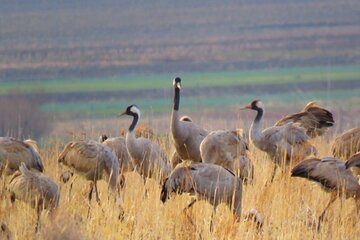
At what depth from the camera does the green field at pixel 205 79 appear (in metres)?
37.5

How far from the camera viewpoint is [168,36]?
172 ft

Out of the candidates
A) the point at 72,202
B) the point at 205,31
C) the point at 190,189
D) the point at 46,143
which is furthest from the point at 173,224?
the point at 205,31

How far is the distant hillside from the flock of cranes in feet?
72.4

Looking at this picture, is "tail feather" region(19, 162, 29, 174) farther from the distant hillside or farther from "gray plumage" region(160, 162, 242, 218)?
the distant hillside

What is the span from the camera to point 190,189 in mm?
12453

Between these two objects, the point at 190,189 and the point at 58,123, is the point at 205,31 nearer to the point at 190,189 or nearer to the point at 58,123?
the point at 58,123

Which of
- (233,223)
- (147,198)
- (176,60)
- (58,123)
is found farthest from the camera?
(176,60)

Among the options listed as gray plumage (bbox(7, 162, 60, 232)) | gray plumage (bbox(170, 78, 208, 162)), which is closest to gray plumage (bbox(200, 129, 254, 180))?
gray plumage (bbox(170, 78, 208, 162))

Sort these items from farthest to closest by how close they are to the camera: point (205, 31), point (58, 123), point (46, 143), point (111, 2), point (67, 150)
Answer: point (111, 2), point (205, 31), point (58, 123), point (46, 143), point (67, 150)

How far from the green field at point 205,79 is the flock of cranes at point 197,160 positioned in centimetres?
1902

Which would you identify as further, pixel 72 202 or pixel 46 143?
pixel 46 143

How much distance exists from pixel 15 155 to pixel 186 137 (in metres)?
2.06

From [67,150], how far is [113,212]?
1.52 metres

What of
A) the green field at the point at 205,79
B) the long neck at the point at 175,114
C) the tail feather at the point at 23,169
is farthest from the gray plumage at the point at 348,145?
the green field at the point at 205,79
